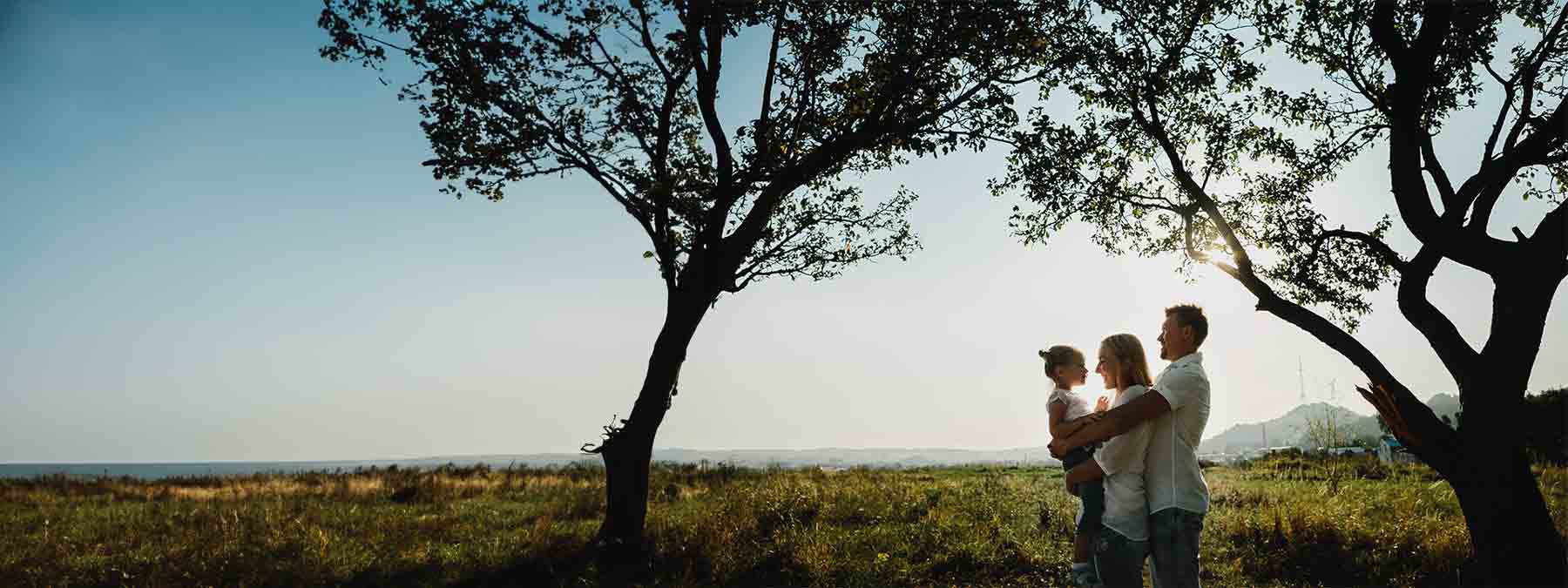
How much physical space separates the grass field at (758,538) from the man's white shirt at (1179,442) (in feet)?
17.9

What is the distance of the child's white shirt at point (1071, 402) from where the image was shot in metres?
6.05

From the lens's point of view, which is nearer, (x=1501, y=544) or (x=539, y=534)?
(x=1501, y=544)

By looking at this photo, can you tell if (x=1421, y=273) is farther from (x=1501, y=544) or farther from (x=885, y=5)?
(x=885, y=5)

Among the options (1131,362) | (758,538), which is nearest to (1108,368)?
(1131,362)

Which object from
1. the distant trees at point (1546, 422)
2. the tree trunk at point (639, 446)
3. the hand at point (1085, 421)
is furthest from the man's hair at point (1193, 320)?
the distant trees at point (1546, 422)

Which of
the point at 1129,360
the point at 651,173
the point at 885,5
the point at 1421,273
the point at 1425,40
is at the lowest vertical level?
the point at 1129,360

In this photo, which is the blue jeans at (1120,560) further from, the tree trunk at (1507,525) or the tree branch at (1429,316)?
the tree branch at (1429,316)

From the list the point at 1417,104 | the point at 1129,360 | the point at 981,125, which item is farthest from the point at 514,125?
the point at 1417,104

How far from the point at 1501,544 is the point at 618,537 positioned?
10843 mm

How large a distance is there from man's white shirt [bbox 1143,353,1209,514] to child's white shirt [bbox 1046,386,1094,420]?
62.7 inches

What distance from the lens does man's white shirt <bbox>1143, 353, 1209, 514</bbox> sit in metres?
4.27

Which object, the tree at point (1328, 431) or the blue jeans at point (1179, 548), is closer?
the blue jeans at point (1179, 548)

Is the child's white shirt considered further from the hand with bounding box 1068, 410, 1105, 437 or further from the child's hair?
the hand with bounding box 1068, 410, 1105, 437

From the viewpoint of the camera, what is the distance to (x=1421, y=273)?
35.5 ft
